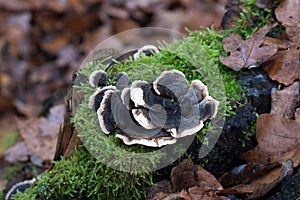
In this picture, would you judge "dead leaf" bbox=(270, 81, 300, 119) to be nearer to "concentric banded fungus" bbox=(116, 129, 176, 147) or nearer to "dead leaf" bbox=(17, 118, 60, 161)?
"concentric banded fungus" bbox=(116, 129, 176, 147)

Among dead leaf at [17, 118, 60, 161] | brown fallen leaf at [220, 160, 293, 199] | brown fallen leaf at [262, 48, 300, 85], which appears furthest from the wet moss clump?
dead leaf at [17, 118, 60, 161]

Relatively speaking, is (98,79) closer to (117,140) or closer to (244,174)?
(117,140)

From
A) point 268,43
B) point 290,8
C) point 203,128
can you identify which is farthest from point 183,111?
point 290,8

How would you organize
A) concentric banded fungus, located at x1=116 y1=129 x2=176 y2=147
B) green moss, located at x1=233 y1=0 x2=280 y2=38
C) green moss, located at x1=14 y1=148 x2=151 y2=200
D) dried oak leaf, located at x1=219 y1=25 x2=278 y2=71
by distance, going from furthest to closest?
1. green moss, located at x1=233 y1=0 x2=280 y2=38
2. dried oak leaf, located at x1=219 y1=25 x2=278 y2=71
3. green moss, located at x1=14 y1=148 x2=151 y2=200
4. concentric banded fungus, located at x1=116 y1=129 x2=176 y2=147

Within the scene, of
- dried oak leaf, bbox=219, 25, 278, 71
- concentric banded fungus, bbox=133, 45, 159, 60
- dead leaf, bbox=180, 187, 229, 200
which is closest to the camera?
dead leaf, bbox=180, 187, 229, 200

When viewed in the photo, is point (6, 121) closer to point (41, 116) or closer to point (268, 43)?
point (41, 116)
